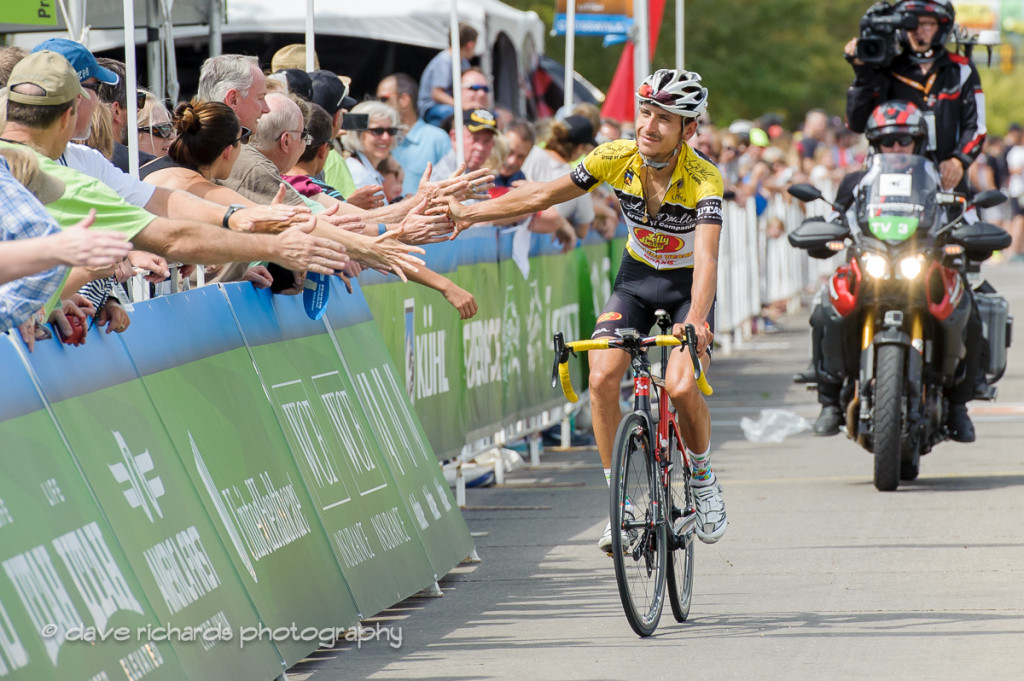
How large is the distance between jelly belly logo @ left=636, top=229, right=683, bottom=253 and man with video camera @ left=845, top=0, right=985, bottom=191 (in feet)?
11.5

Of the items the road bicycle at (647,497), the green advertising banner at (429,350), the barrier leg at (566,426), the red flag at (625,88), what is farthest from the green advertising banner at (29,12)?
the red flag at (625,88)

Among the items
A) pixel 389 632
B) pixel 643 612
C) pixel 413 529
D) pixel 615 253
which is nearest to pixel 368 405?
pixel 413 529

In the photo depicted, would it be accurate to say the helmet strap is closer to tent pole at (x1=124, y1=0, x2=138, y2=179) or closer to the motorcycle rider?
tent pole at (x1=124, y1=0, x2=138, y2=179)

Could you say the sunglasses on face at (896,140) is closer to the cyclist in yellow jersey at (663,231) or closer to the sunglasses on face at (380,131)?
the sunglasses on face at (380,131)

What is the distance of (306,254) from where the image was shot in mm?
5066

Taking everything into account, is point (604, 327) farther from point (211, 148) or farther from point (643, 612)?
point (211, 148)

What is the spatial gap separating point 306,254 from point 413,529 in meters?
2.48

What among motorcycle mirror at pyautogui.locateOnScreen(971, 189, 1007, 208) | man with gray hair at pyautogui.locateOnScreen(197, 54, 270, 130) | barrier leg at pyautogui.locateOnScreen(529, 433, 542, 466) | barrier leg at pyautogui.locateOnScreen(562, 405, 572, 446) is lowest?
barrier leg at pyautogui.locateOnScreen(562, 405, 572, 446)

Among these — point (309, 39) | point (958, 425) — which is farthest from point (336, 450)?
point (958, 425)

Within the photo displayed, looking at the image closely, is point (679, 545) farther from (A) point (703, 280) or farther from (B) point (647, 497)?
(A) point (703, 280)

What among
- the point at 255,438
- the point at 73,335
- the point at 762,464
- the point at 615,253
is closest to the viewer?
the point at 73,335

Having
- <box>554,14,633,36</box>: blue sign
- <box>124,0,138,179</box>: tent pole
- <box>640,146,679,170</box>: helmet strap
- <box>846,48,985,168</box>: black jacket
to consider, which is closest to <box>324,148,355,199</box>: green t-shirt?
<box>640,146,679,170</box>: helmet strap

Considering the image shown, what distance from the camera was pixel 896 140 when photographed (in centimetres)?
1000

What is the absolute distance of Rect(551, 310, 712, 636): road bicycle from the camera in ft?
20.7
